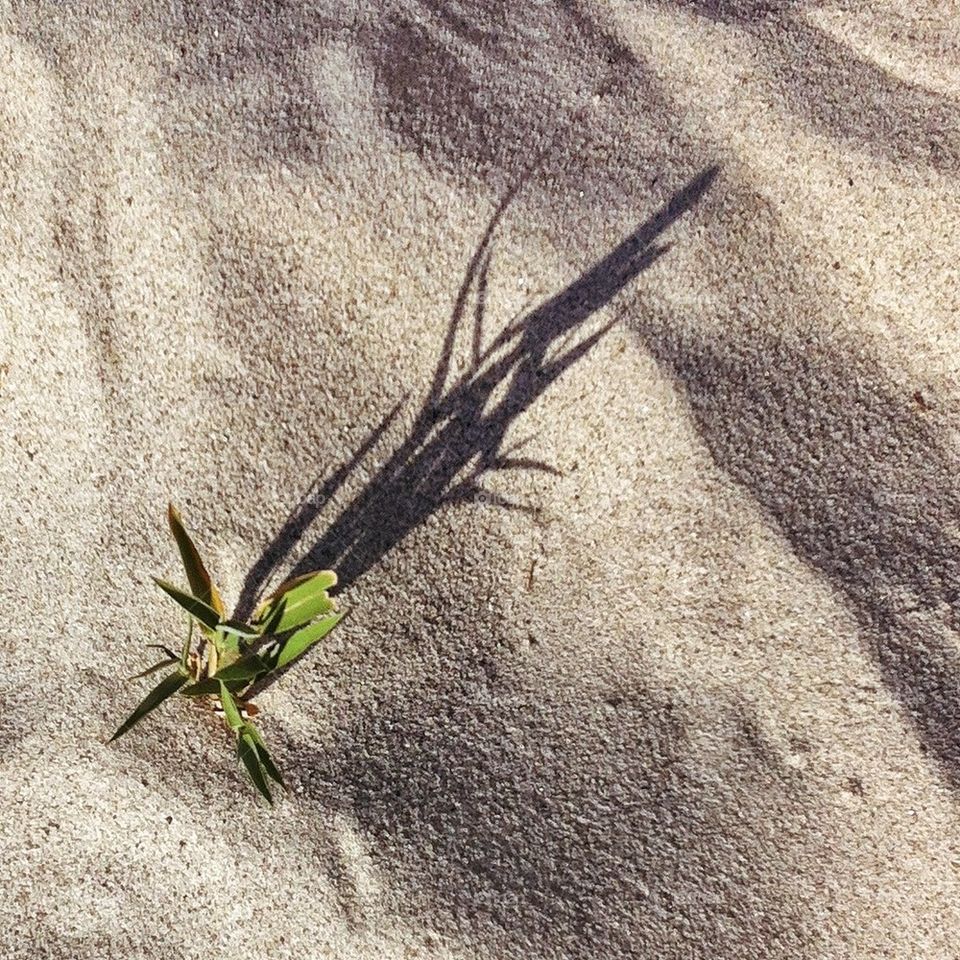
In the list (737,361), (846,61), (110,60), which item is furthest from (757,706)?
(110,60)

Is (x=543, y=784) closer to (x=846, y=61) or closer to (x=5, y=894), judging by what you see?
(x=5, y=894)

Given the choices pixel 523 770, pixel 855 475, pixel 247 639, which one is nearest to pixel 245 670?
pixel 247 639

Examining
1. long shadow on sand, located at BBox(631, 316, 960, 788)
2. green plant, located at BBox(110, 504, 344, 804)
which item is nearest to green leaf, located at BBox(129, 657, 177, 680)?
green plant, located at BBox(110, 504, 344, 804)

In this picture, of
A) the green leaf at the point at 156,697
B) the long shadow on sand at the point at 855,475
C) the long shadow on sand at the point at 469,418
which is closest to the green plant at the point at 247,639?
the green leaf at the point at 156,697

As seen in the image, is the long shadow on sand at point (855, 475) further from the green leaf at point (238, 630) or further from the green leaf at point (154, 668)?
the green leaf at point (154, 668)

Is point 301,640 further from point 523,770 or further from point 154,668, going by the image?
point 523,770
